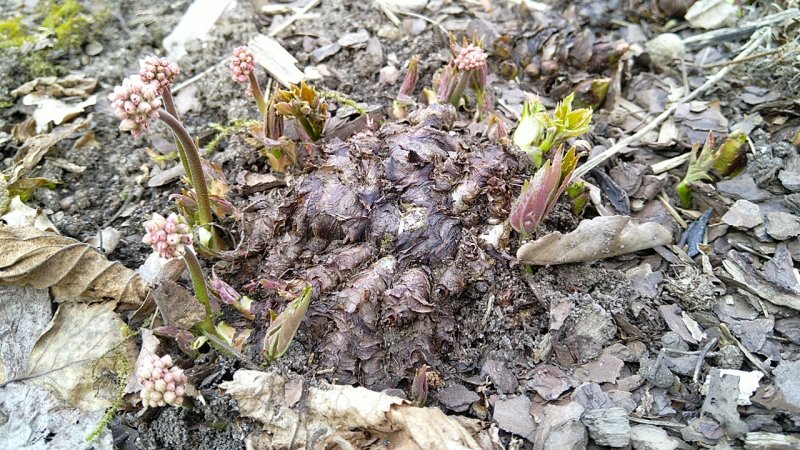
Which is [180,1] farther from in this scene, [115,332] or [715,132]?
[715,132]

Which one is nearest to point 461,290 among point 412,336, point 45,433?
point 412,336

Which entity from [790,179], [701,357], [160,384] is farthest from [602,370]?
[160,384]

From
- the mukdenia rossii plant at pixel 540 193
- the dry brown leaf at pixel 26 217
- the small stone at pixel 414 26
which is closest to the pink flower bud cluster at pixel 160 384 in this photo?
the dry brown leaf at pixel 26 217

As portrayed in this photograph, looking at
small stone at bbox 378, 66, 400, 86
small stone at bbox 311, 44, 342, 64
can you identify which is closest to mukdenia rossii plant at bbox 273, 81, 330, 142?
small stone at bbox 378, 66, 400, 86

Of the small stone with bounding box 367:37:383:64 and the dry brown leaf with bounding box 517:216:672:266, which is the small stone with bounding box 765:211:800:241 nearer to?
the dry brown leaf with bounding box 517:216:672:266

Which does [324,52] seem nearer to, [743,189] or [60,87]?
[60,87]

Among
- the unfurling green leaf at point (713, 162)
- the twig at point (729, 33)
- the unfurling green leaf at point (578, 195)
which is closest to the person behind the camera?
the unfurling green leaf at point (578, 195)

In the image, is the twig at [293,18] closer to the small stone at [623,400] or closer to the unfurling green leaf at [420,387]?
the unfurling green leaf at [420,387]
